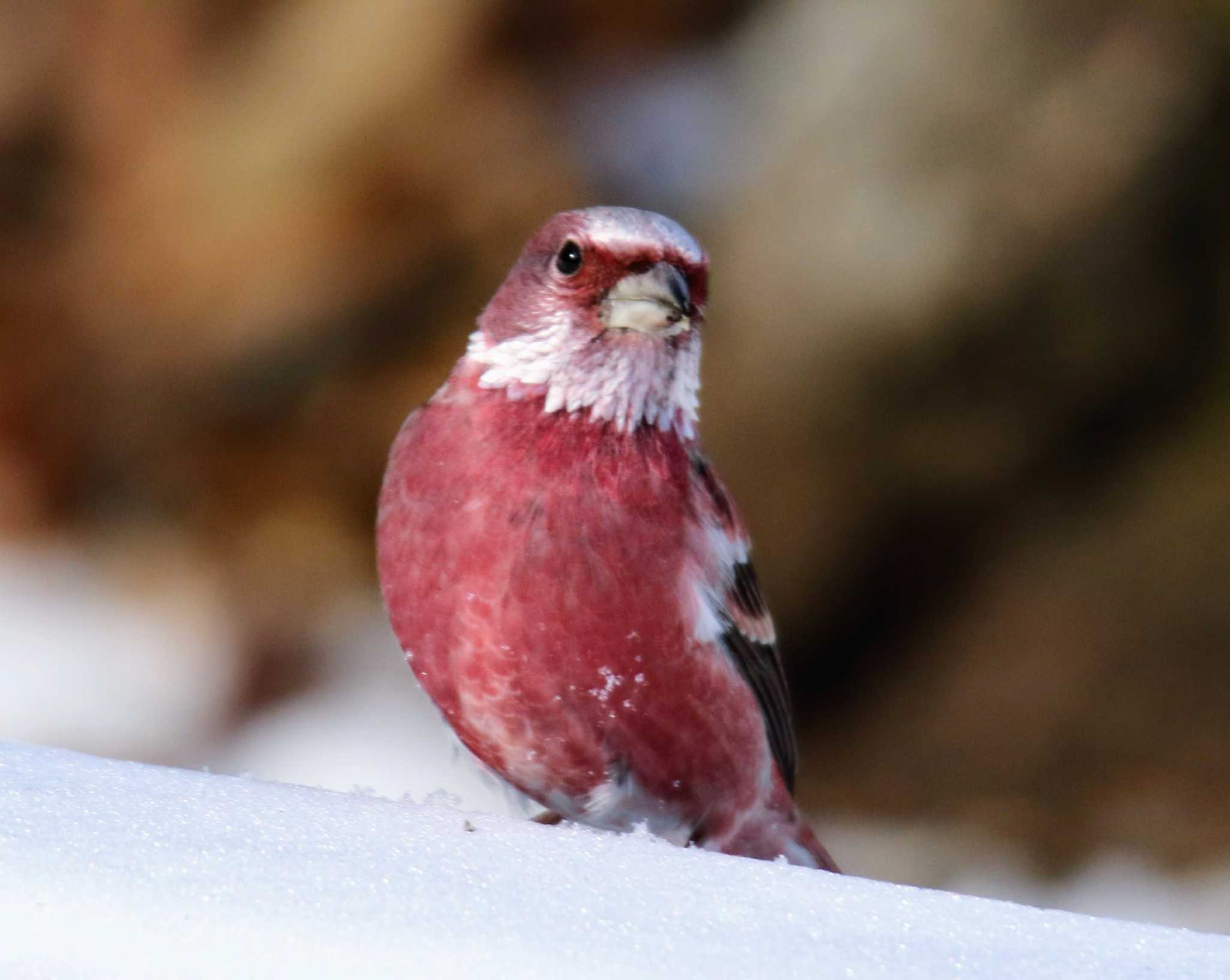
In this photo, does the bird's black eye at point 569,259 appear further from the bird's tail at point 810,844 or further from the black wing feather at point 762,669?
the bird's tail at point 810,844

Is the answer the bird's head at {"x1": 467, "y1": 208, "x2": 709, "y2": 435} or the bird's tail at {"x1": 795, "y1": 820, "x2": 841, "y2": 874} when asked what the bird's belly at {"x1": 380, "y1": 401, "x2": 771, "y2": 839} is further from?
the bird's tail at {"x1": 795, "y1": 820, "x2": 841, "y2": 874}

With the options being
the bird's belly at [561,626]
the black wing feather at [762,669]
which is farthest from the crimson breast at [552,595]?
the black wing feather at [762,669]

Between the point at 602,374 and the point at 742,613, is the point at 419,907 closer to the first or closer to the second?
the point at 602,374

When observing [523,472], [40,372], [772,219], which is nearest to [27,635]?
[40,372]

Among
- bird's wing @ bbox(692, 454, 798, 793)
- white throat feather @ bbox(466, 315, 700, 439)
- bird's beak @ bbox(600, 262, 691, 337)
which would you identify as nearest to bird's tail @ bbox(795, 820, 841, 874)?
bird's wing @ bbox(692, 454, 798, 793)

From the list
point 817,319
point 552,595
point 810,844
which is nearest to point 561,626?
point 552,595

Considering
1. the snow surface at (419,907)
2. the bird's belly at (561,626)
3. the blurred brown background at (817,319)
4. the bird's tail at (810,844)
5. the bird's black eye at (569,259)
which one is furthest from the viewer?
the blurred brown background at (817,319)
